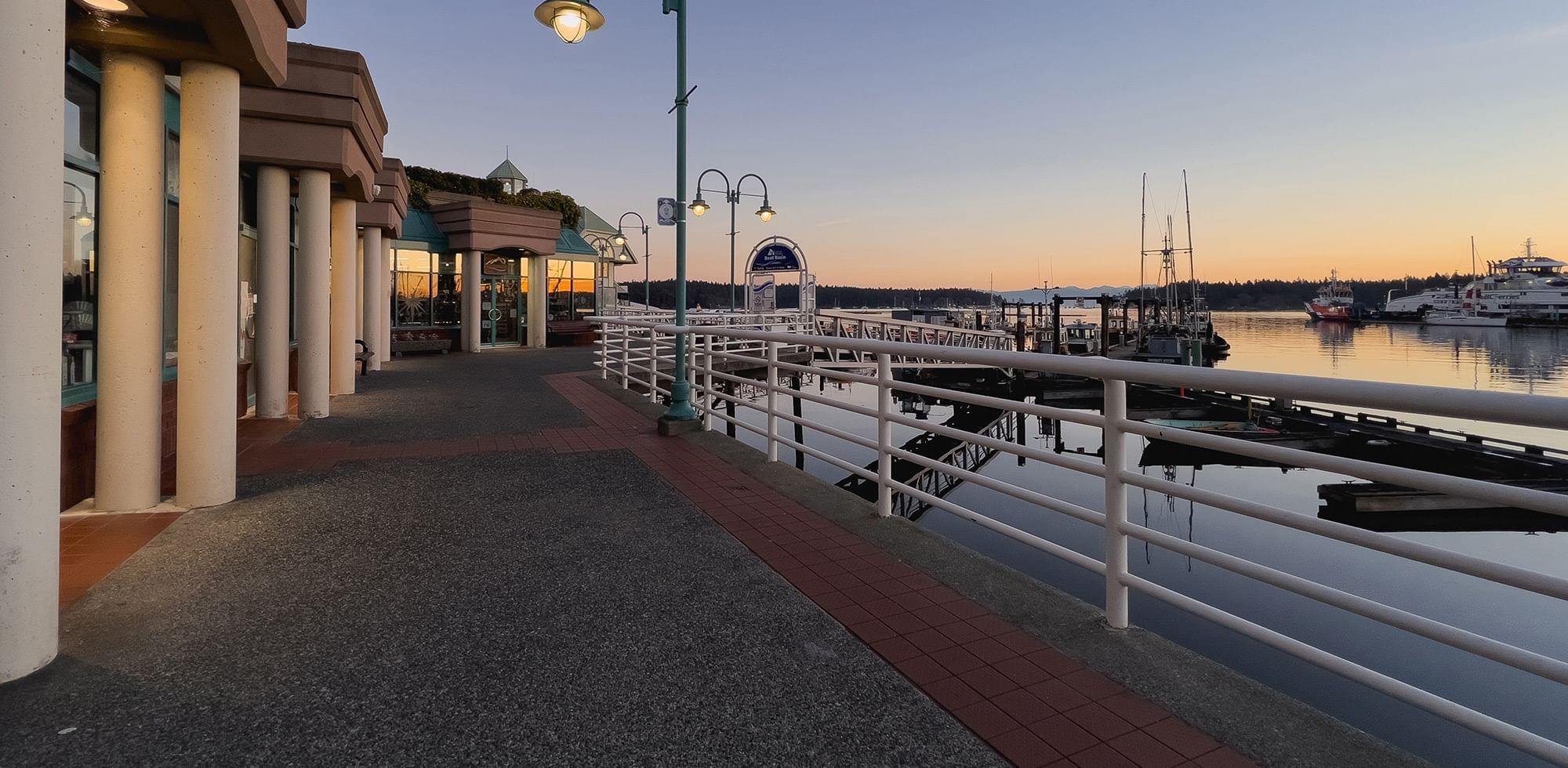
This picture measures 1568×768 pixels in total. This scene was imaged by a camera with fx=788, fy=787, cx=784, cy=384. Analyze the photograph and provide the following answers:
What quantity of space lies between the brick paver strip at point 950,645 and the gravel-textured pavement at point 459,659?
0.38ft

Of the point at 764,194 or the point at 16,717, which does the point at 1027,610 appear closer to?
the point at 16,717

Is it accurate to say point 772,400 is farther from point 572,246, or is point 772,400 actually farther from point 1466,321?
point 1466,321

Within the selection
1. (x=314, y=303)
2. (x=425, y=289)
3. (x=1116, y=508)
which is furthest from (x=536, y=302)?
(x=1116, y=508)

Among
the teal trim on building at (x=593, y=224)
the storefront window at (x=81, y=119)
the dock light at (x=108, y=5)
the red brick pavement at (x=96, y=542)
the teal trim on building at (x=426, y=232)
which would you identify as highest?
the teal trim on building at (x=593, y=224)

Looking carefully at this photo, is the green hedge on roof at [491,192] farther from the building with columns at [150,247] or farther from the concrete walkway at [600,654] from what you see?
the concrete walkway at [600,654]

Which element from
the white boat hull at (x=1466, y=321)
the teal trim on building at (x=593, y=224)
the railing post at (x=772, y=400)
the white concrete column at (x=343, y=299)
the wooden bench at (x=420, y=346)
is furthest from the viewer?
the white boat hull at (x=1466, y=321)

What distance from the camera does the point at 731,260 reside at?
2959 centimetres

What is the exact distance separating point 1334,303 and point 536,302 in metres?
166

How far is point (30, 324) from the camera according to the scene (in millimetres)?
2635

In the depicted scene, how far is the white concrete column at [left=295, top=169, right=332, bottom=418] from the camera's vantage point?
8750 millimetres

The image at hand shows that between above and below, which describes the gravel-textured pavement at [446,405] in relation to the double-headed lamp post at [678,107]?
below

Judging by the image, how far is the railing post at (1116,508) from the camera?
9.78 ft

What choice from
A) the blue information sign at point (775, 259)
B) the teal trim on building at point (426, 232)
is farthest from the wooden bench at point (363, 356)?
the blue information sign at point (775, 259)

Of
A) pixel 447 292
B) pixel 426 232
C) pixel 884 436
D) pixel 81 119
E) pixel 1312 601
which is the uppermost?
pixel 426 232
